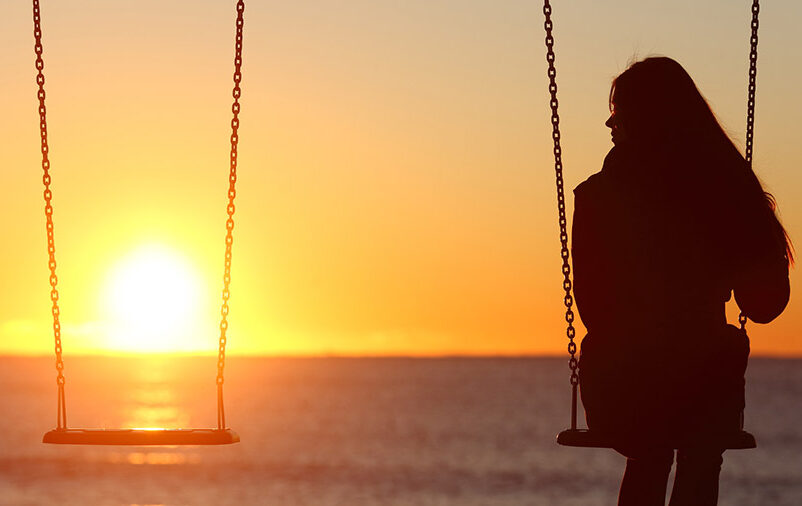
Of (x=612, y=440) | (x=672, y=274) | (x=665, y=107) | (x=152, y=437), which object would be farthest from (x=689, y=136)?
(x=152, y=437)

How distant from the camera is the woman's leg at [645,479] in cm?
570

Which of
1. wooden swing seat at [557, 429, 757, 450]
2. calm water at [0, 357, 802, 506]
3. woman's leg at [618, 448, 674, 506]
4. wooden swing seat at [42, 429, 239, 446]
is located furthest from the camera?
calm water at [0, 357, 802, 506]

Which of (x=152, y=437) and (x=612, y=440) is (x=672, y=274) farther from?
(x=152, y=437)

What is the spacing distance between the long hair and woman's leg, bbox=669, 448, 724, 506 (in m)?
0.82

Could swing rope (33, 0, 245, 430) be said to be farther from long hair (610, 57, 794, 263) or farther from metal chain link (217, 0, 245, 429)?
long hair (610, 57, 794, 263)

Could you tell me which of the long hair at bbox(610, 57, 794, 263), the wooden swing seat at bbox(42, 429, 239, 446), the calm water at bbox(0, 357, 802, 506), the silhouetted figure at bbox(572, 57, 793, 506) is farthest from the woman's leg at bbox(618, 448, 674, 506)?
the calm water at bbox(0, 357, 802, 506)

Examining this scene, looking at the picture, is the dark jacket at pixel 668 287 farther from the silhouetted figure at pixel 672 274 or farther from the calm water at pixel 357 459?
the calm water at pixel 357 459

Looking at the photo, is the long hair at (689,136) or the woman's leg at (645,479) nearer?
the long hair at (689,136)

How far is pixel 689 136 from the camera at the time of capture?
18.4 feet

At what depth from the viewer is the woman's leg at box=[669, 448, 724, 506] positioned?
565 cm

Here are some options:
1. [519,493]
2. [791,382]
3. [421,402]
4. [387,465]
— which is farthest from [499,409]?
[791,382]

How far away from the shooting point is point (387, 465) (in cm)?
4328

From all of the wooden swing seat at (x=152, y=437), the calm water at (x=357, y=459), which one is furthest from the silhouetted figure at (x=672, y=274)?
the calm water at (x=357, y=459)

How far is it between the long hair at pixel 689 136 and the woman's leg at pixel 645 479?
925 millimetres
